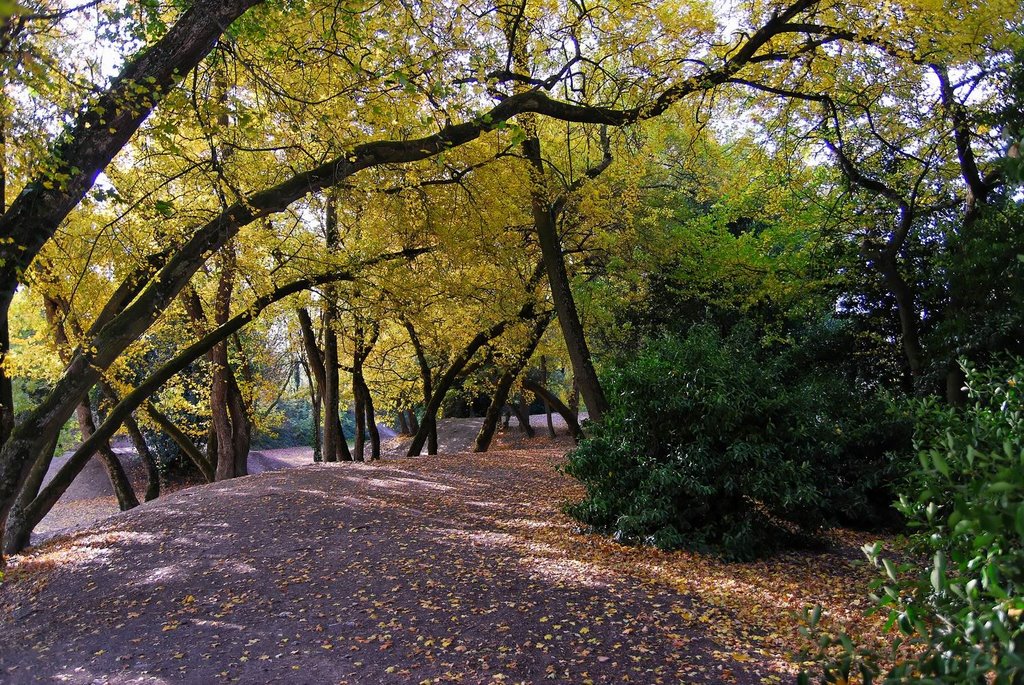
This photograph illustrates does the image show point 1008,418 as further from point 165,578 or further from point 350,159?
point 165,578

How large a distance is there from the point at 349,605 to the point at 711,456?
347cm

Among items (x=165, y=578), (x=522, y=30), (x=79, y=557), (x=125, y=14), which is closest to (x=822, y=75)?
(x=522, y=30)

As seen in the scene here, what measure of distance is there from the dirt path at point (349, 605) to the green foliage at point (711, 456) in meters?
0.80

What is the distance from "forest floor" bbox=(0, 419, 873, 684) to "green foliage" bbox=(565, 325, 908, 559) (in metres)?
0.32

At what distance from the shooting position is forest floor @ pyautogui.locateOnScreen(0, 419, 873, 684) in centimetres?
417

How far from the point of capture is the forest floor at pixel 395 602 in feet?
13.7

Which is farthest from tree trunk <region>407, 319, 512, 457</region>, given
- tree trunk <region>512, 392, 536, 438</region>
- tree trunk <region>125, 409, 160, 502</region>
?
tree trunk <region>512, 392, 536, 438</region>

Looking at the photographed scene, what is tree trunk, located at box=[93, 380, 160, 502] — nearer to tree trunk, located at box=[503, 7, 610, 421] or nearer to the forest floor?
the forest floor

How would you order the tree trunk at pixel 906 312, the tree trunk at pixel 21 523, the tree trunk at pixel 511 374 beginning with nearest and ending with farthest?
the tree trunk at pixel 21 523, the tree trunk at pixel 906 312, the tree trunk at pixel 511 374

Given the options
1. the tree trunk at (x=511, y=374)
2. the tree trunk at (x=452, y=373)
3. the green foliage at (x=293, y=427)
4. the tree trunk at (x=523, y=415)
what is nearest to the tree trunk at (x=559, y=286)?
the tree trunk at (x=452, y=373)

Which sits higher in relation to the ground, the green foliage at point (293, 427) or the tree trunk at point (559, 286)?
the tree trunk at point (559, 286)

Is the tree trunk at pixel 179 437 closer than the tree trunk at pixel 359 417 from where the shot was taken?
Yes

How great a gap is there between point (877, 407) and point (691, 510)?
9.84 ft

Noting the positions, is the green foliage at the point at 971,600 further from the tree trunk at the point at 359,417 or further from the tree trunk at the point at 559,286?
the tree trunk at the point at 359,417
